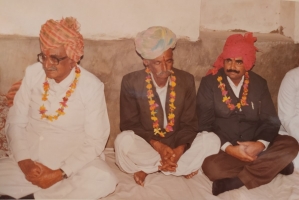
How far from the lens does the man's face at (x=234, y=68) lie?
2.73 m

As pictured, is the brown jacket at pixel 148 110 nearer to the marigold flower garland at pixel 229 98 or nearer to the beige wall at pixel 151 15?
the marigold flower garland at pixel 229 98

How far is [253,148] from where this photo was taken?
2688 mm

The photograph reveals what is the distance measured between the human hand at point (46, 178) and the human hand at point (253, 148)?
1400 millimetres

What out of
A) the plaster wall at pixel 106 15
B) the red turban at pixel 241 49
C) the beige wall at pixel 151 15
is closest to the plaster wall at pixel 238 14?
the beige wall at pixel 151 15

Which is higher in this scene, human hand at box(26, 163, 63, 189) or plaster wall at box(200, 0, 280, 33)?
plaster wall at box(200, 0, 280, 33)

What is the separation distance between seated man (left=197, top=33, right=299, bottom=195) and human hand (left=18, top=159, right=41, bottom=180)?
47.9 inches

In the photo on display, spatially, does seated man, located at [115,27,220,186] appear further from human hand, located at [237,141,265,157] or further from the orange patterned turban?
the orange patterned turban

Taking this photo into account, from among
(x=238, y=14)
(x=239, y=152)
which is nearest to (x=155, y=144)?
(x=239, y=152)

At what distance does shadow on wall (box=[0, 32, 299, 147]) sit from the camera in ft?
8.68

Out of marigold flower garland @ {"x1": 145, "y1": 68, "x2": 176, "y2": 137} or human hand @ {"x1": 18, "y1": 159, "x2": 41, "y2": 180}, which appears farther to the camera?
marigold flower garland @ {"x1": 145, "y1": 68, "x2": 176, "y2": 137}

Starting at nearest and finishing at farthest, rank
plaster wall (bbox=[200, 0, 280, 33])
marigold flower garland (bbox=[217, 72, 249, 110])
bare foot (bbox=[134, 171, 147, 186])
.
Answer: bare foot (bbox=[134, 171, 147, 186]) < marigold flower garland (bbox=[217, 72, 249, 110]) < plaster wall (bbox=[200, 0, 280, 33])

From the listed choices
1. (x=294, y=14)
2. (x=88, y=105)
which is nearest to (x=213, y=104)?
(x=88, y=105)

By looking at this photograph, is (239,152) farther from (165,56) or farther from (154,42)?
(154,42)

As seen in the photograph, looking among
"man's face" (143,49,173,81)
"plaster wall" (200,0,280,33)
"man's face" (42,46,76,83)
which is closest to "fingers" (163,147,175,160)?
"man's face" (143,49,173,81)
